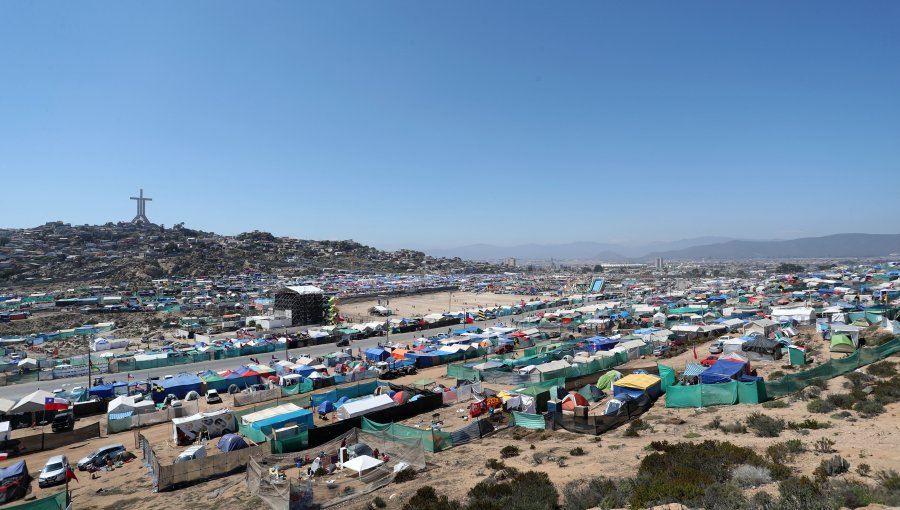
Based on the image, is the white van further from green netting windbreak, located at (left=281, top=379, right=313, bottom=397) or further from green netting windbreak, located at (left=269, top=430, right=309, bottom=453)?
green netting windbreak, located at (left=281, top=379, right=313, bottom=397)

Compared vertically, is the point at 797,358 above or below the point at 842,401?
below

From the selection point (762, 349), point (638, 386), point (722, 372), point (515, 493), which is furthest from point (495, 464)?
point (762, 349)

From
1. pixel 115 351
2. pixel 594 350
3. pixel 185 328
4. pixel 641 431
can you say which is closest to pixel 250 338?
pixel 115 351

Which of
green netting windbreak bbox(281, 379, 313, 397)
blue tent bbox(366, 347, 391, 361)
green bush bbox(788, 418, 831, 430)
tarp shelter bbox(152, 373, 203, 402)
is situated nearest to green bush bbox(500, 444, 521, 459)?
green bush bbox(788, 418, 831, 430)

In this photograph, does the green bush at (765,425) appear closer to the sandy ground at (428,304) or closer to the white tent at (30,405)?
the white tent at (30,405)

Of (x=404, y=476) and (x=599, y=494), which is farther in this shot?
(x=404, y=476)

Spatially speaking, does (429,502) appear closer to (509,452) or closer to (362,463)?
(362,463)

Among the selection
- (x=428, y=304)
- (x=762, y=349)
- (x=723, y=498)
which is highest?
(x=723, y=498)
